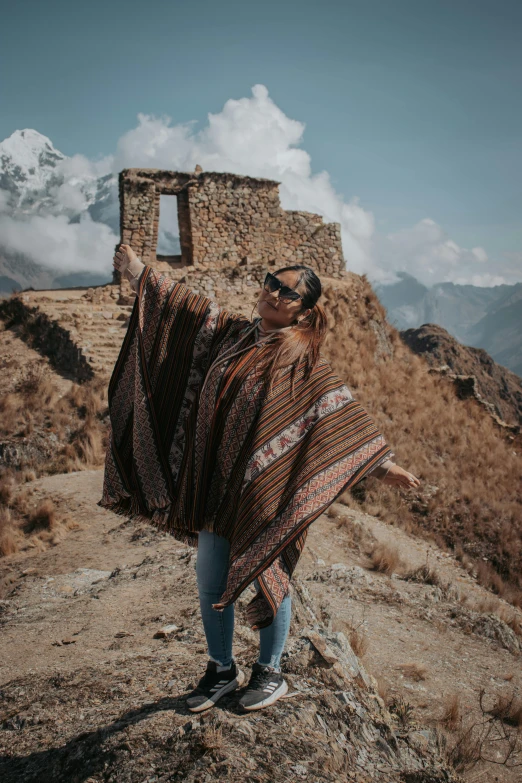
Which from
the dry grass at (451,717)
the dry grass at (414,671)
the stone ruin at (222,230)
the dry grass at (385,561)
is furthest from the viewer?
the stone ruin at (222,230)

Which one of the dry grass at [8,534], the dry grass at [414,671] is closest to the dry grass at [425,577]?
the dry grass at [414,671]

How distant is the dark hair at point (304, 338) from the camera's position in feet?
8.59

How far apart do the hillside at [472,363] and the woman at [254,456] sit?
93.8 feet

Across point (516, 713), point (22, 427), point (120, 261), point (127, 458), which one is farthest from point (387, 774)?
point (22, 427)

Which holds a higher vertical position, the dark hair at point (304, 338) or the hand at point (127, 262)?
the hand at point (127, 262)

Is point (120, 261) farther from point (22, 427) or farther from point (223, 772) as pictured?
point (22, 427)

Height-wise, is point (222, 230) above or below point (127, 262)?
above

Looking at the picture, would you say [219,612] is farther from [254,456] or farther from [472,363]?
[472,363]

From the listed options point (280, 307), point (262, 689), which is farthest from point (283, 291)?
point (262, 689)

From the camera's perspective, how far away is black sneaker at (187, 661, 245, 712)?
2633 mm

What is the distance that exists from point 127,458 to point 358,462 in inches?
50.5

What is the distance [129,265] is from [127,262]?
28 millimetres

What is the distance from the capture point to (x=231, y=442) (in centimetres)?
264

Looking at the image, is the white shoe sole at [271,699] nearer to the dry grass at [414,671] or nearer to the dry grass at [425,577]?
the dry grass at [414,671]
